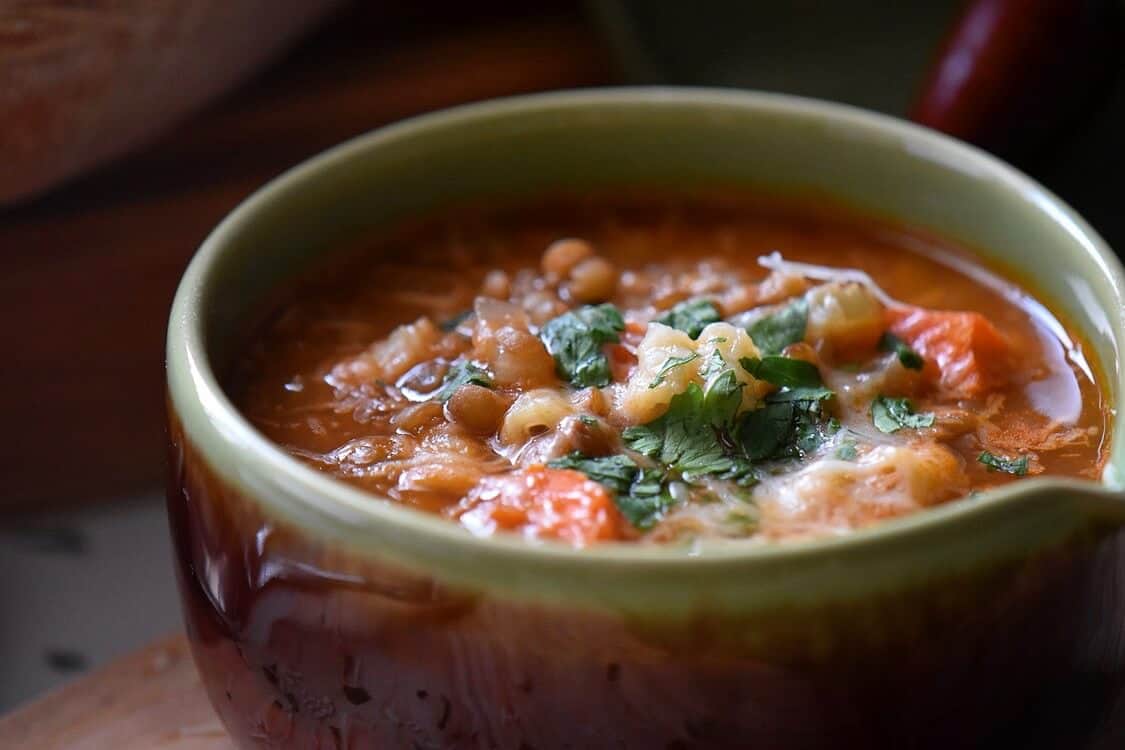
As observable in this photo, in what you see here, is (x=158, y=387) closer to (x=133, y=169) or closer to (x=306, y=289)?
(x=133, y=169)

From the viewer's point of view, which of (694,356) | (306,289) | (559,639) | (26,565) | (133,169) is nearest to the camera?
(559,639)

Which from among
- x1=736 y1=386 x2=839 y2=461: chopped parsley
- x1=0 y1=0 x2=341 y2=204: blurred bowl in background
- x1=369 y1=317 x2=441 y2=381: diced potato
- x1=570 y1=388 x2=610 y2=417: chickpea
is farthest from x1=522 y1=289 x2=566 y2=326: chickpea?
x1=0 y1=0 x2=341 y2=204: blurred bowl in background

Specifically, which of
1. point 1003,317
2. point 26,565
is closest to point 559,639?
point 1003,317

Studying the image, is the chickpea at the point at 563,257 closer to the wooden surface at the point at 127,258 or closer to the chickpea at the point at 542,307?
the chickpea at the point at 542,307

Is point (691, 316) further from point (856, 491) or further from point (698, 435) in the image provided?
point (856, 491)

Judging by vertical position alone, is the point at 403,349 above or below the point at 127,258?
above

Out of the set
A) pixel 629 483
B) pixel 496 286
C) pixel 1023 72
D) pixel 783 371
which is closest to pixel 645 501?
pixel 629 483

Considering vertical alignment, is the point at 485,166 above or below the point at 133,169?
above
